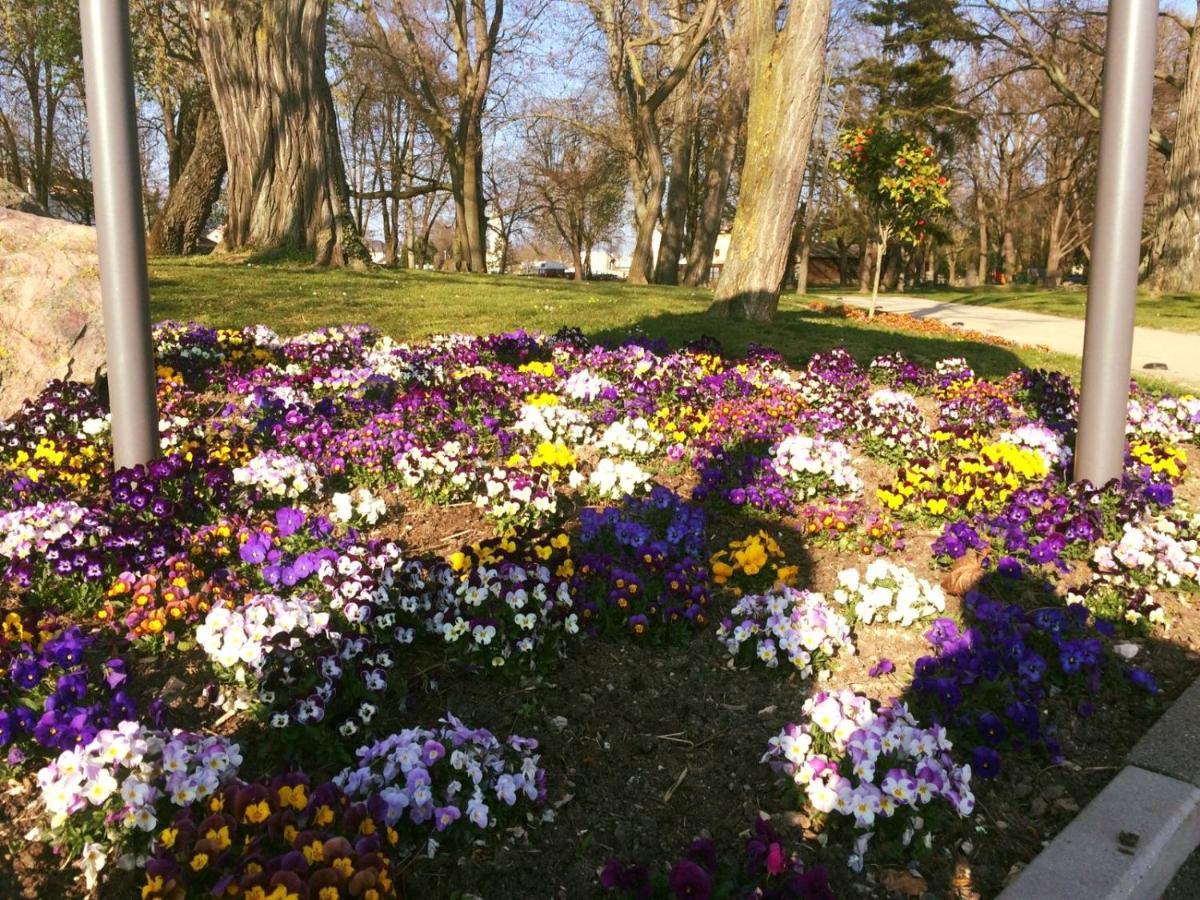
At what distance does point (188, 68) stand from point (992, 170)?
41857 mm

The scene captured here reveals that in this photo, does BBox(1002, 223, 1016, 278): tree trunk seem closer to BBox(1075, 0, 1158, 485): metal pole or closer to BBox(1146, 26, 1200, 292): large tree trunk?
BBox(1146, 26, 1200, 292): large tree trunk

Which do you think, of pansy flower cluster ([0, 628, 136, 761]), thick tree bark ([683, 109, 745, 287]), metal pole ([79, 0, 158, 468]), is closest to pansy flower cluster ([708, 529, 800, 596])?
pansy flower cluster ([0, 628, 136, 761])

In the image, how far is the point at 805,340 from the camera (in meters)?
10.0

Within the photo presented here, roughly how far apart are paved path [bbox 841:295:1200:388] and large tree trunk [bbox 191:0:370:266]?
36.1 feet

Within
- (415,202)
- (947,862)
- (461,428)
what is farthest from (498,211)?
(947,862)

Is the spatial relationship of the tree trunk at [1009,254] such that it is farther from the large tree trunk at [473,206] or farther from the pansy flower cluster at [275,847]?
the pansy flower cluster at [275,847]

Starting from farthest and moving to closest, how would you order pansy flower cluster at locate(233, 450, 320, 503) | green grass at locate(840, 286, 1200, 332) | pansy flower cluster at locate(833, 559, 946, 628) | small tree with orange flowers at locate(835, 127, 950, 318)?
small tree with orange flowers at locate(835, 127, 950, 318) < green grass at locate(840, 286, 1200, 332) < pansy flower cluster at locate(233, 450, 320, 503) < pansy flower cluster at locate(833, 559, 946, 628)

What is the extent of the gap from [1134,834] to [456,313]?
30.0ft

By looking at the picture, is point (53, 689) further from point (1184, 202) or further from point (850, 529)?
point (1184, 202)

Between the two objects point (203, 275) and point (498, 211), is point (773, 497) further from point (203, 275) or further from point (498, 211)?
point (498, 211)

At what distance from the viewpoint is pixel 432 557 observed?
3.88 meters

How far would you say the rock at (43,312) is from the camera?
566 cm

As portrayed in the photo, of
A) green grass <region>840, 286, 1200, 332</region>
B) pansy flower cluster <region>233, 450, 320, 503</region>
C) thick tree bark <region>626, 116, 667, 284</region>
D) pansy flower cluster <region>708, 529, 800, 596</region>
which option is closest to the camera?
pansy flower cluster <region>708, 529, 800, 596</region>

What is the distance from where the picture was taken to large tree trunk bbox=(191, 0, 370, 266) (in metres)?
13.9
